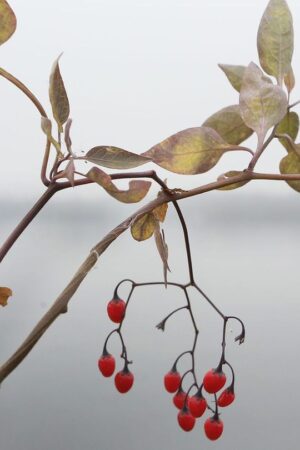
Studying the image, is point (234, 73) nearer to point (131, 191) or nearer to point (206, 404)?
point (131, 191)

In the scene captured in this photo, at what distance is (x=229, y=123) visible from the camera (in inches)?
21.2

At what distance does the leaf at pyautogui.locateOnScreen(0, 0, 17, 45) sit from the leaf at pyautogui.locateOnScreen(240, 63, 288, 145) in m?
0.17

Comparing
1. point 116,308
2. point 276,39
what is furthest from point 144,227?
point 276,39

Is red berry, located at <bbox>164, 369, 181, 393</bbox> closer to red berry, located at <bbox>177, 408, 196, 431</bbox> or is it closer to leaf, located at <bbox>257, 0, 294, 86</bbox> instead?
red berry, located at <bbox>177, 408, 196, 431</bbox>

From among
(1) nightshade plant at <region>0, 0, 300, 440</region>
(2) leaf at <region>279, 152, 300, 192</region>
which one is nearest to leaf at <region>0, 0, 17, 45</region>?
(1) nightshade plant at <region>0, 0, 300, 440</region>

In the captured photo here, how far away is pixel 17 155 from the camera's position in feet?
3.10

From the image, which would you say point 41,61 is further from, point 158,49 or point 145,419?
point 145,419

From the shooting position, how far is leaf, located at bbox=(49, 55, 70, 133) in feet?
1.40

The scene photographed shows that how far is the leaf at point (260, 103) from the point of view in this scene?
1.42ft

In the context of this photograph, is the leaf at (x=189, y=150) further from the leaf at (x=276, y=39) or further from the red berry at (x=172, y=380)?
the red berry at (x=172, y=380)

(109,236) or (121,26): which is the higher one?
(121,26)

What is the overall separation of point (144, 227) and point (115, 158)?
10cm

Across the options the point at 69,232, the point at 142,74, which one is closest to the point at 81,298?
the point at 69,232

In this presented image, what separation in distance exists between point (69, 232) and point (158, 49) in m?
0.28
